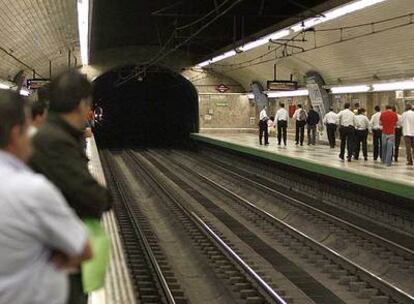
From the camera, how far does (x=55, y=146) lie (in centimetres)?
269

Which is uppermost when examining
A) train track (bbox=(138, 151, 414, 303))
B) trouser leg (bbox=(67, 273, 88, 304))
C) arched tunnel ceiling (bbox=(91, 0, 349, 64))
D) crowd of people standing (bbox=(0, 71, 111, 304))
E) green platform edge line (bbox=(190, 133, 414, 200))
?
arched tunnel ceiling (bbox=(91, 0, 349, 64))

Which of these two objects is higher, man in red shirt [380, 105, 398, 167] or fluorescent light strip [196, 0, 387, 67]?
fluorescent light strip [196, 0, 387, 67]

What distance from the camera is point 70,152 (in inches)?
106

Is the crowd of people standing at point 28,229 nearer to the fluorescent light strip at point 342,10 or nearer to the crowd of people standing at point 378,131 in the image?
the fluorescent light strip at point 342,10

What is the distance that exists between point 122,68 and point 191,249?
26057 millimetres

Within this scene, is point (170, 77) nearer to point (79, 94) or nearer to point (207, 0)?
point (207, 0)

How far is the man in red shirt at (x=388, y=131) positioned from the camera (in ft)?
50.1

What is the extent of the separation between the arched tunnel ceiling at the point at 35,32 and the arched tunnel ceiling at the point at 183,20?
4.47 ft

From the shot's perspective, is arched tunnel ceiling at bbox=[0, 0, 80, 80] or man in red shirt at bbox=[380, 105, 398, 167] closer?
man in red shirt at bbox=[380, 105, 398, 167]

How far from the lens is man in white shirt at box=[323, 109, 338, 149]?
20931mm

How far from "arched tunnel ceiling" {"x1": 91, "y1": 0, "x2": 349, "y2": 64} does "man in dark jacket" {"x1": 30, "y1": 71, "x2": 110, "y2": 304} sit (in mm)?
11603

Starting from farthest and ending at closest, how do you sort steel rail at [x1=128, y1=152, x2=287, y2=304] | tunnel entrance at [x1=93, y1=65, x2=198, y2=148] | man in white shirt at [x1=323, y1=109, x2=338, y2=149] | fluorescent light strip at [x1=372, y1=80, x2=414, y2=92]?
tunnel entrance at [x1=93, y1=65, x2=198, y2=148] → man in white shirt at [x1=323, y1=109, x2=338, y2=149] → fluorescent light strip at [x1=372, y1=80, x2=414, y2=92] → steel rail at [x1=128, y1=152, x2=287, y2=304]

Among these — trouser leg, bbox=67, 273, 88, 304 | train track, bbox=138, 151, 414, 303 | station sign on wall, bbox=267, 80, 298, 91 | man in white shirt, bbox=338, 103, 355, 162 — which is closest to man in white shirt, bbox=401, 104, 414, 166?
man in white shirt, bbox=338, 103, 355, 162

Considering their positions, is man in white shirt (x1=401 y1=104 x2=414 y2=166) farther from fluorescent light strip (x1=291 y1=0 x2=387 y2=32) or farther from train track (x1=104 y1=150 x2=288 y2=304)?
train track (x1=104 y1=150 x2=288 y2=304)
